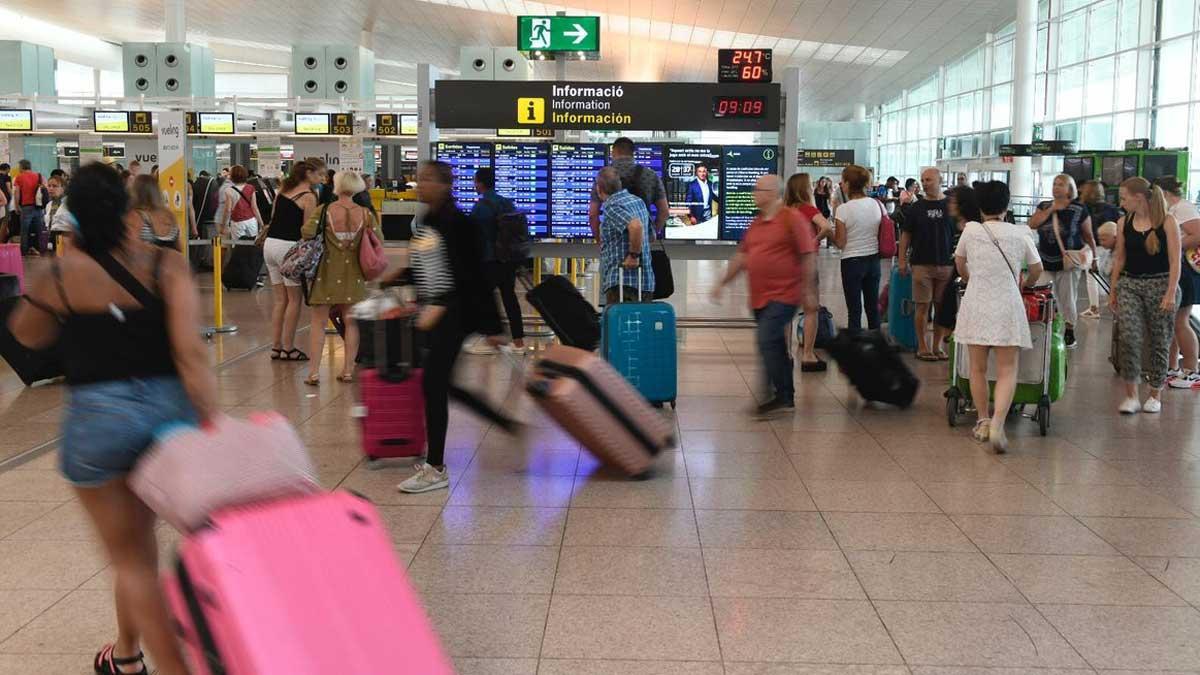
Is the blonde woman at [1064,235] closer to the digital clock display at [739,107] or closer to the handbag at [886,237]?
the handbag at [886,237]

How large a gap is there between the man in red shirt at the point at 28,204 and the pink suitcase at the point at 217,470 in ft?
70.9

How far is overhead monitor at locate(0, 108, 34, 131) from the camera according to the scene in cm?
2406

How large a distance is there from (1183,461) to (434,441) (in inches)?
162

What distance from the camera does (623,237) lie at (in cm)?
884

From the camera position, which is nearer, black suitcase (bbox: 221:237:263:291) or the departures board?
the departures board

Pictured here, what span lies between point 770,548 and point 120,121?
21.5 meters

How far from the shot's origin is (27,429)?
7238mm

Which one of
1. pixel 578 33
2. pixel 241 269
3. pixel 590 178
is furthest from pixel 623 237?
pixel 241 269

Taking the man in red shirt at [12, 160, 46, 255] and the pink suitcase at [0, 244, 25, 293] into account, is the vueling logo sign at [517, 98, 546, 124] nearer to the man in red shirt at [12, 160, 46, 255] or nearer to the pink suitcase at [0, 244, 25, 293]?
the pink suitcase at [0, 244, 25, 293]

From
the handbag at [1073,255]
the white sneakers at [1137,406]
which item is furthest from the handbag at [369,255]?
the handbag at [1073,255]

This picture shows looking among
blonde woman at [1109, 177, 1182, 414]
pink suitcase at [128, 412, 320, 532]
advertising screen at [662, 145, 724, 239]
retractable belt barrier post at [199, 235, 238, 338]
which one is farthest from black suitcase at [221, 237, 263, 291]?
pink suitcase at [128, 412, 320, 532]

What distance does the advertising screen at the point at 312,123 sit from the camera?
23250 millimetres

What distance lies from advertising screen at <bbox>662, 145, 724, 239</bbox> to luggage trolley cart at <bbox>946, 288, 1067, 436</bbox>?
4.29m

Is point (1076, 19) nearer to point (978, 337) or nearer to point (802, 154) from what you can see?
point (802, 154)
